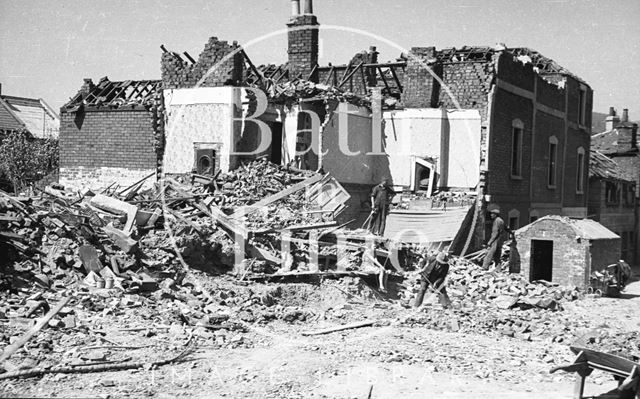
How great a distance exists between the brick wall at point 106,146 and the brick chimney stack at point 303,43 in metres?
5.62

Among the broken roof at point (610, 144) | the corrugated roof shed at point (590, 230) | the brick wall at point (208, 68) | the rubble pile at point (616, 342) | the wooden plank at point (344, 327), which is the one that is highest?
the brick wall at point (208, 68)

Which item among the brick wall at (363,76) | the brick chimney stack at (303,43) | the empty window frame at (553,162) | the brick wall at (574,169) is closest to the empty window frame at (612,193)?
the brick wall at (574,169)

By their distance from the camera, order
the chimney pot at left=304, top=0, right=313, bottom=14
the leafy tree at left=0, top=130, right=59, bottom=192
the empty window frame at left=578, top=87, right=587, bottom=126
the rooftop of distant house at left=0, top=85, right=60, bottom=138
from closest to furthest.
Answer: the chimney pot at left=304, top=0, right=313, bottom=14, the empty window frame at left=578, top=87, right=587, bottom=126, the leafy tree at left=0, top=130, right=59, bottom=192, the rooftop of distant house at left=0, top=85, right=60, bottom=138

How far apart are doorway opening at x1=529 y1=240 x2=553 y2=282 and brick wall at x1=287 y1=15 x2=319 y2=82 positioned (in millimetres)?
10096

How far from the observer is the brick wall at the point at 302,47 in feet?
74.8


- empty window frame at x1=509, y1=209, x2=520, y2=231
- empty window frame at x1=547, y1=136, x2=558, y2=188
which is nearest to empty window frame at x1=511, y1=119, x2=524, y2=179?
empty window frame at x1=509, y1=209, x2=520, y2=231

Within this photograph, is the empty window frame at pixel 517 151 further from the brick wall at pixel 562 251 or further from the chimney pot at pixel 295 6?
the chimney pot at pixel 295 6

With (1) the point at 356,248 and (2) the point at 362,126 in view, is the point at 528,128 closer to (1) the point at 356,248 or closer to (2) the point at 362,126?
(2) the point at 362,126

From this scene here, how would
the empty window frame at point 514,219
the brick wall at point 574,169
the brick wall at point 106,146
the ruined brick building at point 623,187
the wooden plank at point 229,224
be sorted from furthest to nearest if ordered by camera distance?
the ruined brick building at point 623,187 < the brick wall at point 574,169 < the empty window frame at point 514,219 < the brick wall at point 106,146 < the wooden plank at point 229,224

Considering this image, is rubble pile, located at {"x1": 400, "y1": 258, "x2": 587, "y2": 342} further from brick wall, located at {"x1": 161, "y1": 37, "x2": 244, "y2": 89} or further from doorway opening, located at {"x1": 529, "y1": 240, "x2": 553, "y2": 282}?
brick wall, located at {"x1": 161, "y1": 37, "x2": 244, "y2": 89}

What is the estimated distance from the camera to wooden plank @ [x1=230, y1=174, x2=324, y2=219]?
50.2 ft

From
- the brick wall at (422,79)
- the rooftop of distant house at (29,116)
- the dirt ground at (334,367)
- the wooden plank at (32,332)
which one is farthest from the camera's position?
the rooftop of distant house at (29,116)

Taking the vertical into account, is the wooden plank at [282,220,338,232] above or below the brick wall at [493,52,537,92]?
Result: below

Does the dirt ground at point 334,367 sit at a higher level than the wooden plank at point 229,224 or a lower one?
lower
